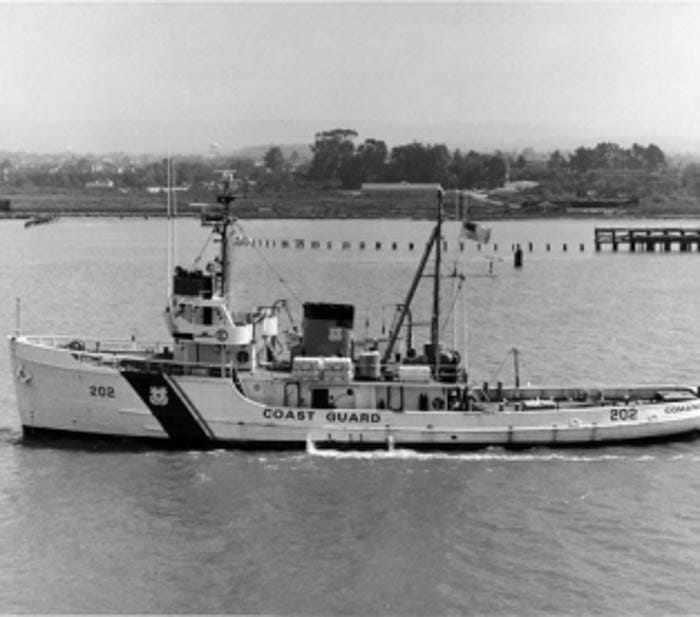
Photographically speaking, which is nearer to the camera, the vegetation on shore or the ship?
the ship

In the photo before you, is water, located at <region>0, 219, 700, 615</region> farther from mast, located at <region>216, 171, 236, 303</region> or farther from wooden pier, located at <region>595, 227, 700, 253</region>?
wooden pier, located at <region>595, 227, 700, 253</region>

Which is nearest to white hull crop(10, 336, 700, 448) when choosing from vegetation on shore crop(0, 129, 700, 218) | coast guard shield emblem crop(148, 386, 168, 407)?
coast guard shield emblem crop(148, 386, 168, 407)

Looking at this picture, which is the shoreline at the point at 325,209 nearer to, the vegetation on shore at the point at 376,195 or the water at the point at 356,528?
the vegetation on shore at the point at 376,195

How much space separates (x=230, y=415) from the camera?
2819cm

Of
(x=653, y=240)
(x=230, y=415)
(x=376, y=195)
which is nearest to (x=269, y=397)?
(x=230, y=415)

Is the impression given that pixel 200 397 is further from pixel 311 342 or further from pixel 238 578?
pixel 238 578

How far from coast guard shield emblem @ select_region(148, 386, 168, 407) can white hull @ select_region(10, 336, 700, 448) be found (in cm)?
2

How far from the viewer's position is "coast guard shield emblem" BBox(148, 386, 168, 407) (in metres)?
28.2

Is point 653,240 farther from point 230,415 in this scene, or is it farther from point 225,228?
point 230,415

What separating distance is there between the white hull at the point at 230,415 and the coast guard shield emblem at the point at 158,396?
0.02m

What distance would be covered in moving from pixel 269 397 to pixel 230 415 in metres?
1.16

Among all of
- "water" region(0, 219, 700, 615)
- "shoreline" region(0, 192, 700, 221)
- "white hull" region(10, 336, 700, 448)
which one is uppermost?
"shoreline" region(0, 192, 700, 221)

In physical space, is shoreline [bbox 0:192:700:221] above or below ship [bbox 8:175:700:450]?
above

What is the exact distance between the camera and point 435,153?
7175 inches
